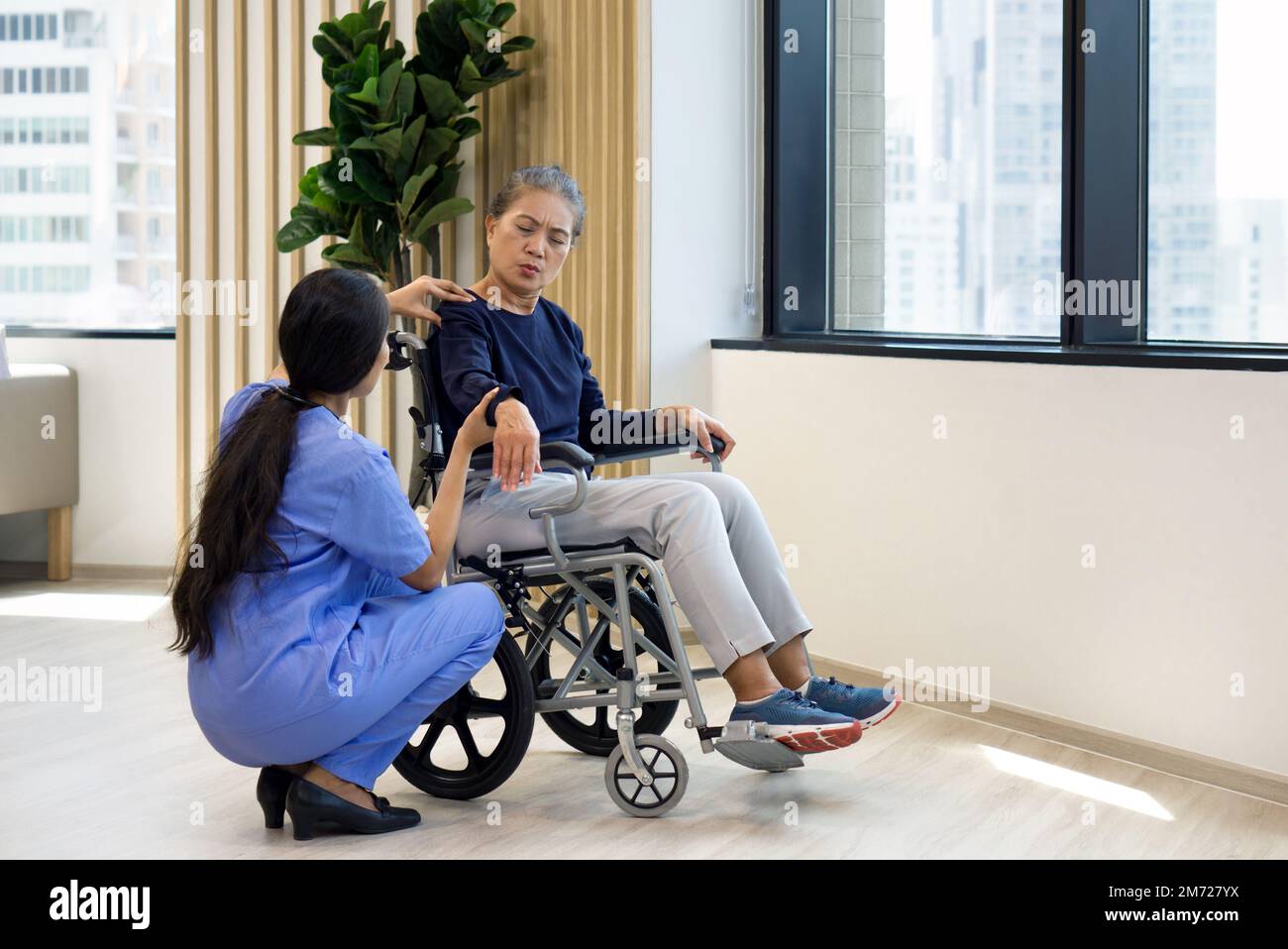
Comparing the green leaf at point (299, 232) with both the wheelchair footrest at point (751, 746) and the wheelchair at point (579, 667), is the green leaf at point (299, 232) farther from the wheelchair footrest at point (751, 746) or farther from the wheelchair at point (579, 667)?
the wheelchair footrest at point (751, 746)

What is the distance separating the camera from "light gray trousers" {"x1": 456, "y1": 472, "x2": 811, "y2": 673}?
7.82 ft

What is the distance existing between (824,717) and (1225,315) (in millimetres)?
1373

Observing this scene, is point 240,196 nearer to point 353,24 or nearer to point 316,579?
point 353,24

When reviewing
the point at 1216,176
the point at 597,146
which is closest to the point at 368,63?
the point at 597,146

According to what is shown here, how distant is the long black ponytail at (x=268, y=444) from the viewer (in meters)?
2.16

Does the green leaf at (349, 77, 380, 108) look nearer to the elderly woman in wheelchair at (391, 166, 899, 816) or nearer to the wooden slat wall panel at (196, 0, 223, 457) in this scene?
the wooden slat wall panel at (196, 0, 223, 457)

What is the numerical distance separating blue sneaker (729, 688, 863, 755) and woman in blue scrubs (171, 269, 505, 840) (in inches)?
20.2

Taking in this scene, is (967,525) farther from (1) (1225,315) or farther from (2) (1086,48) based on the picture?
(2) (1086,48)

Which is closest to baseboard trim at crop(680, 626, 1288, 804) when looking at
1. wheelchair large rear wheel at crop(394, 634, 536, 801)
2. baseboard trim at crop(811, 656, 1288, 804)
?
baseboard trim at crop(811, 656, 1288, 804)

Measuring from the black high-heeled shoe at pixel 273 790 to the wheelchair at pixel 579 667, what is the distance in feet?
0.86

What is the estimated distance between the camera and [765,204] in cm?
389

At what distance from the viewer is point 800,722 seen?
2338 mm

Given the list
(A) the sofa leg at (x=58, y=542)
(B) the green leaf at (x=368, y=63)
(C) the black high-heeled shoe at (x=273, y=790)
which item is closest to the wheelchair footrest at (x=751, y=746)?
(C) the black high-heeled shoe at (x=273, y=790)
